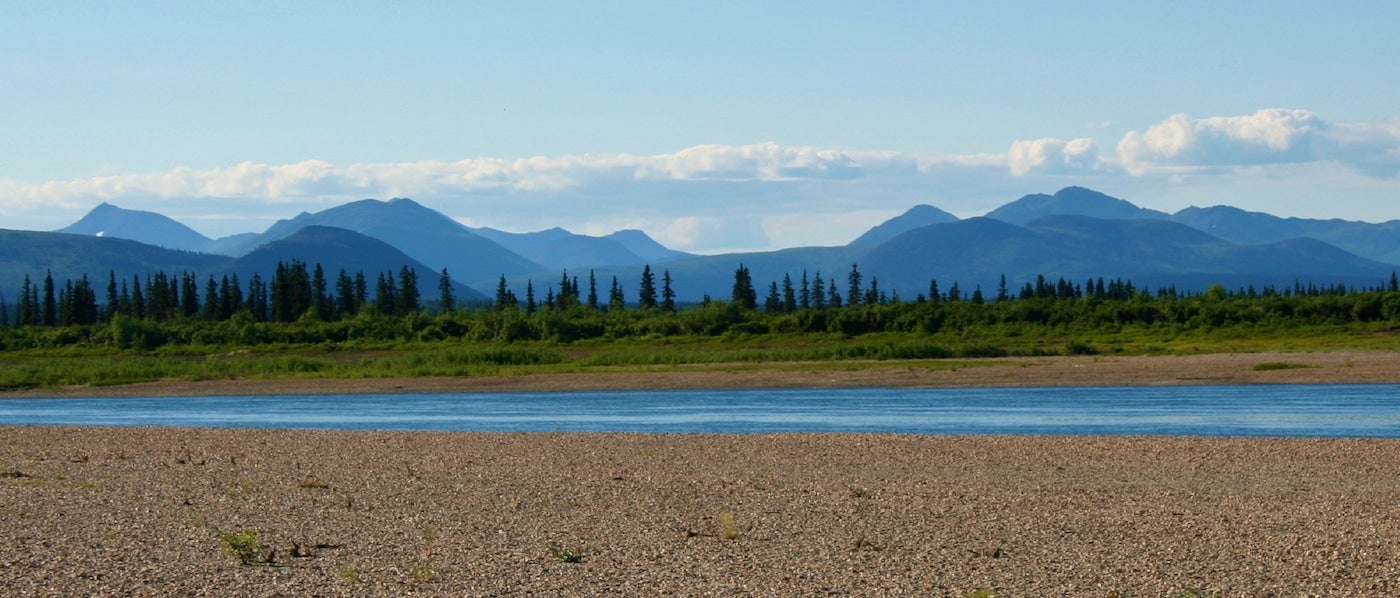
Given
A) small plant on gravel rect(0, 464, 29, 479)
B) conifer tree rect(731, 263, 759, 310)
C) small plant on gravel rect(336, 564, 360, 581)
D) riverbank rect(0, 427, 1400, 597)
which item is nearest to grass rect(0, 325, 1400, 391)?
riverbank rect(0, 427, 1400, 597)

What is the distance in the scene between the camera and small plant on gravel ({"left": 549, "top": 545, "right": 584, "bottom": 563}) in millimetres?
15578

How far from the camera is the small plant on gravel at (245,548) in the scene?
50.2ft

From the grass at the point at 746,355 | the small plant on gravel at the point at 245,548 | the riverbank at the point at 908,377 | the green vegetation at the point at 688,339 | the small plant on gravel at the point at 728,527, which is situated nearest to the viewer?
the small plant on gravel at the point at 245,548

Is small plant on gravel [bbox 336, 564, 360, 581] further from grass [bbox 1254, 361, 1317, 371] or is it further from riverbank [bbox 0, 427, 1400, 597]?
grass [bbox 1254, 361, 1317, 371]

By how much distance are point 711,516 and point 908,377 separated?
1792 inches

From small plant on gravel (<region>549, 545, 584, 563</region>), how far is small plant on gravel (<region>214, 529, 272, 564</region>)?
2991 mm

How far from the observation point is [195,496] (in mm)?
21469

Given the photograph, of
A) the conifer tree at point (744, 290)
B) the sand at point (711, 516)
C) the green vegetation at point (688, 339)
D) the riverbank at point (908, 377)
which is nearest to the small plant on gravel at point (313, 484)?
the sand at point (711, 516)

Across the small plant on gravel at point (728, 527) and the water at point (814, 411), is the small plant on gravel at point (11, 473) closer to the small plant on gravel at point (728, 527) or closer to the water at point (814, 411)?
the small plant on gravel at point (728, 527)

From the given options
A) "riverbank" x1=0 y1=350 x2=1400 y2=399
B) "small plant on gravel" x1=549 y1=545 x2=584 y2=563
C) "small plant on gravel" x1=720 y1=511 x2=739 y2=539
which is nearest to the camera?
"small plant on gravel" x1=549 y1=545 x2=584 y2=563

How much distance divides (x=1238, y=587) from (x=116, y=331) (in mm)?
106415

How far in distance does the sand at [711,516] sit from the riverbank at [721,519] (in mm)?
59

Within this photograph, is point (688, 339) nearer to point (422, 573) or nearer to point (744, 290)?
point (744, 290)

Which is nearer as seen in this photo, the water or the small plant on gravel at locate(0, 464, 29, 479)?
the small plant on gravel at locate(0, 464, 29, 479)
